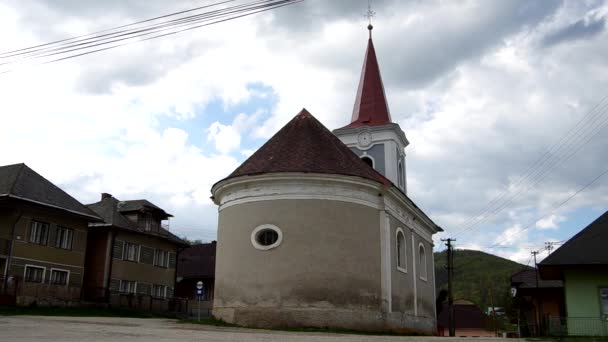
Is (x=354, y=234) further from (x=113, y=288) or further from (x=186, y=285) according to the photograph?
(x=186, y=285)

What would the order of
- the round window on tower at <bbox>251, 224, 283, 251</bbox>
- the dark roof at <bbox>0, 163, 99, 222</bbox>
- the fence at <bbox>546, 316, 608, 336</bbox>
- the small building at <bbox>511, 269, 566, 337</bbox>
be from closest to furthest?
1. the fence at <bbox>546, 316, 608, 336</bbox>
2. the round window on tower at <bbox>251, 224, 283, 251</bbox>
3. the dark roof at <bbox>0, 163, 99, 222</bbox>
4. the small building at <bbox>511, 269, 566, 337</bbox>

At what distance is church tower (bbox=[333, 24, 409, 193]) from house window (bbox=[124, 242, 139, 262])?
14.9 metres

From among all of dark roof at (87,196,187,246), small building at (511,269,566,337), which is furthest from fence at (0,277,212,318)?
small building at (511,269,566,337)

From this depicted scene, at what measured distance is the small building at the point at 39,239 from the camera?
28.9 meters

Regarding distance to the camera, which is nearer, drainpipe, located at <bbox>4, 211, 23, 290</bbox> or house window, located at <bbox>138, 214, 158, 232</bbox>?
drainpipe, located at <bbox>4, 211, 23, 290</bbox>

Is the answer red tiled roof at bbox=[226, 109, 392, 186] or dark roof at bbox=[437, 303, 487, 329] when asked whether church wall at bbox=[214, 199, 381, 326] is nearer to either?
red tiled roof at bbox=[226, 109, 392, 186]

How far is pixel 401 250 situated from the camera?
27.3 meters

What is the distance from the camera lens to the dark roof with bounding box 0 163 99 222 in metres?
29.9

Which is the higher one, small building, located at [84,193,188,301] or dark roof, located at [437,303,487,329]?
small building, located at [84,193,188,301]

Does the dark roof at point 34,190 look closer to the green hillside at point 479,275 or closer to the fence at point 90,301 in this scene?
the fence at point 90,301

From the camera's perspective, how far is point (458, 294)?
105 meters

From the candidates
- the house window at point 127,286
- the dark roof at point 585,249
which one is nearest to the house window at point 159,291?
the house window at point 127,286

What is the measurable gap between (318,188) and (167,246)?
21790 mm

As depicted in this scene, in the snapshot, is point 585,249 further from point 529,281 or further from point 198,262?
point 198,262
